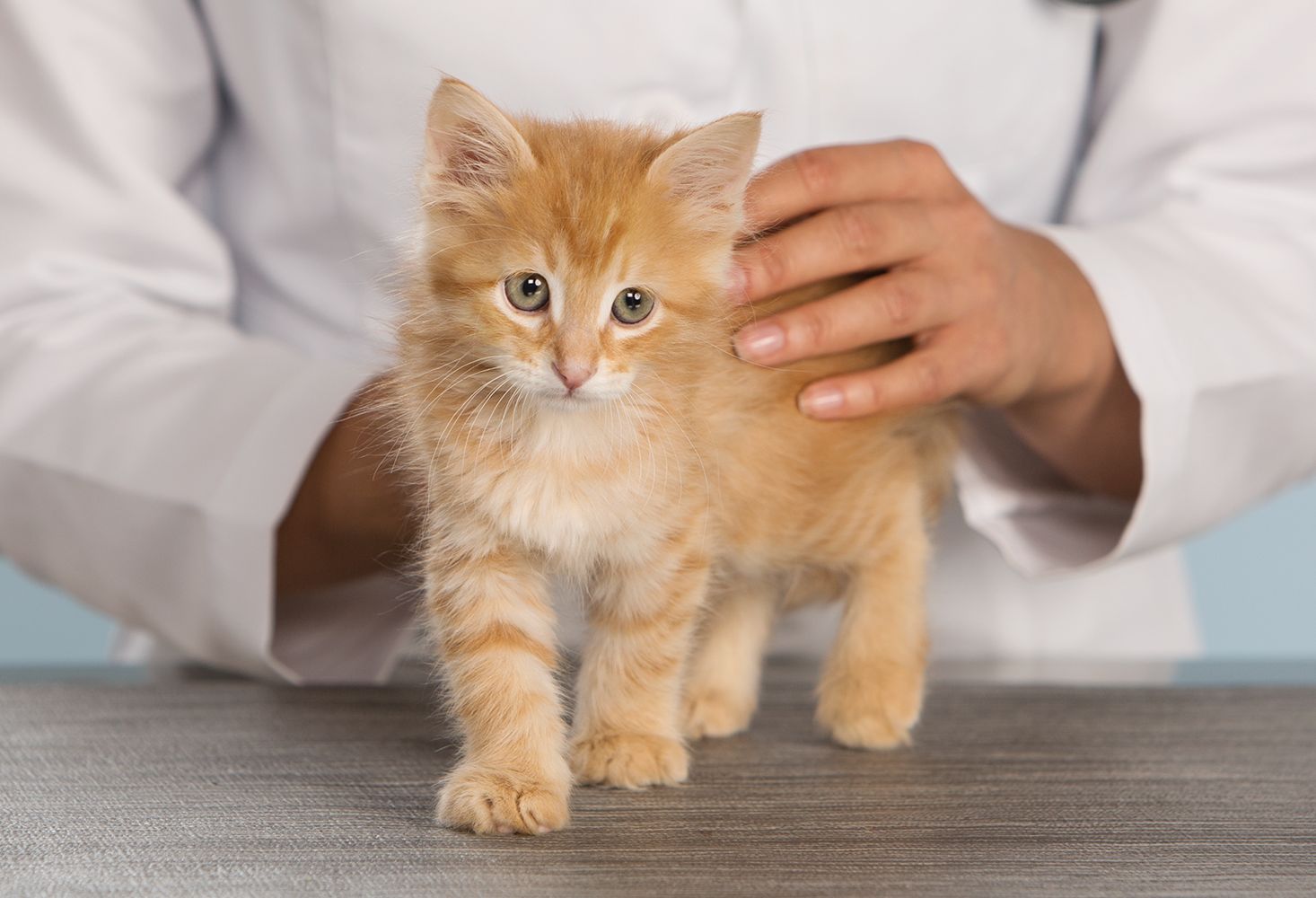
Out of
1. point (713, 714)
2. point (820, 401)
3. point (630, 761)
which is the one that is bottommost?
point (713, 714)

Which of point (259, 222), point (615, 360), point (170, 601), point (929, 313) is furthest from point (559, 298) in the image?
point (259, 222)

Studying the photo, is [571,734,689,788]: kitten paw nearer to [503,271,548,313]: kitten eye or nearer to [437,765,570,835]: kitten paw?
[437,765,570,835]: kitten paw

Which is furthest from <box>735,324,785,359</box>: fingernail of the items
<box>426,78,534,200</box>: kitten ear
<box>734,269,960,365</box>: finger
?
<box>426,78,534,200</box>: kitten ear

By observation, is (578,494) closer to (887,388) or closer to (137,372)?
(887,388)

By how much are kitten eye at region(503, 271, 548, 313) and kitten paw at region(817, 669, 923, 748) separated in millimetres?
415

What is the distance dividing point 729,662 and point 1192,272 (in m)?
0.62

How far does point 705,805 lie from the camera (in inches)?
30.4

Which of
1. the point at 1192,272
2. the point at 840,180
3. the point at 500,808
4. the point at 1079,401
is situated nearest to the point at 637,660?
the point at 500,808

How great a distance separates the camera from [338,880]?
1.99 ft

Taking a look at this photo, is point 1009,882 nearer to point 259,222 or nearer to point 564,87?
point 564,87

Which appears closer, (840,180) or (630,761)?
(630,761)

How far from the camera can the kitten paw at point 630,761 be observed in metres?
A: 0.83

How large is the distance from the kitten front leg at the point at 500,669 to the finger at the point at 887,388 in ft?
0.87

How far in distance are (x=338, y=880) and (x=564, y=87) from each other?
2.69ft
